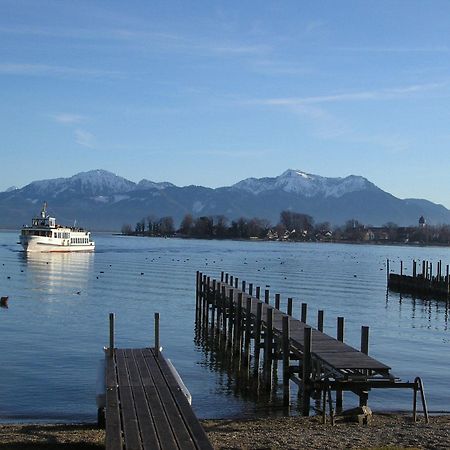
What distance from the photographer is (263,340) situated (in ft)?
101

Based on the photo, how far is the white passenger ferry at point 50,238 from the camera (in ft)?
396

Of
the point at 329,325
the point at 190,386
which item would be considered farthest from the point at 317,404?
the point at 329,325

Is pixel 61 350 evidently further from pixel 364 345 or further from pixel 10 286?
pixel 10 286

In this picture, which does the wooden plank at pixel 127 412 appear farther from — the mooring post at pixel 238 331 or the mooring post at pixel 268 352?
the mooring post at pixel 238 331

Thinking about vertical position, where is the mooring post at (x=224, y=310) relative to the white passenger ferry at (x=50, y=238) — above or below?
below

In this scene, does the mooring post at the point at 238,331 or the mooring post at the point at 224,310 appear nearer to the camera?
the mooring post at the point at 238,331

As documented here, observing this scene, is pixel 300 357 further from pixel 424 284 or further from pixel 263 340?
pixel 424 284

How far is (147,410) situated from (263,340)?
16.5 meters

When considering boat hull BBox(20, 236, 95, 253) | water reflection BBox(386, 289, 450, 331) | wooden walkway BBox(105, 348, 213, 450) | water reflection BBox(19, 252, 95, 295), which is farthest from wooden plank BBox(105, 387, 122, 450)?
boat hull BBox(20, 236, 95, 253)

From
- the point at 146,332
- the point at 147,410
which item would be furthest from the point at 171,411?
the point at 146,332

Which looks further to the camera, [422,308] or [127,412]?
[422,308]

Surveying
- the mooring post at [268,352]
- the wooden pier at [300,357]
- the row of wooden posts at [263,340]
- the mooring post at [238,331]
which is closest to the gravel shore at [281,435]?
the wooden pier at [300,357]

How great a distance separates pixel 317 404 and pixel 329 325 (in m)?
17.1

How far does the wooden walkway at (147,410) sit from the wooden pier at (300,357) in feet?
12.8
